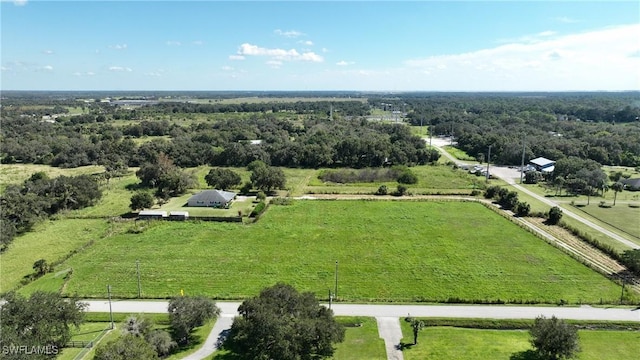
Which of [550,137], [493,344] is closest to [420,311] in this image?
[493,344]

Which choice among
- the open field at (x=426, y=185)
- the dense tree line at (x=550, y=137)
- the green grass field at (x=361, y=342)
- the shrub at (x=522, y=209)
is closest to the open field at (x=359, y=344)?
the green grass field at (x=361, y=342)

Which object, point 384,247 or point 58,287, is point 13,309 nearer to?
point 58,287

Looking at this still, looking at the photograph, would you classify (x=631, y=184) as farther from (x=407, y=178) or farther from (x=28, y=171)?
(x=28, y=171)

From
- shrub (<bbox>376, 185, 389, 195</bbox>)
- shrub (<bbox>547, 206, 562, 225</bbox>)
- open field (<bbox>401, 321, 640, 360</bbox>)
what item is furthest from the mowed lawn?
shrub (<bbox>376, 185, 389, 195</bbox>)

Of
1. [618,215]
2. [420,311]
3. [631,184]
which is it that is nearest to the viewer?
[420,311]

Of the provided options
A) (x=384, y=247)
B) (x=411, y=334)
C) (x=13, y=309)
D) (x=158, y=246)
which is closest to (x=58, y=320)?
(x=13, y=309)

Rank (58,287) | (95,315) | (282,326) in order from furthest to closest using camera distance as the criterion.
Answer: (58,287), (95,315), (282,326)

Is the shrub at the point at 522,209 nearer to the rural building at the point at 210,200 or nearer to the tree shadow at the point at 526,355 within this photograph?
the tree shadow at the point at 526,355
